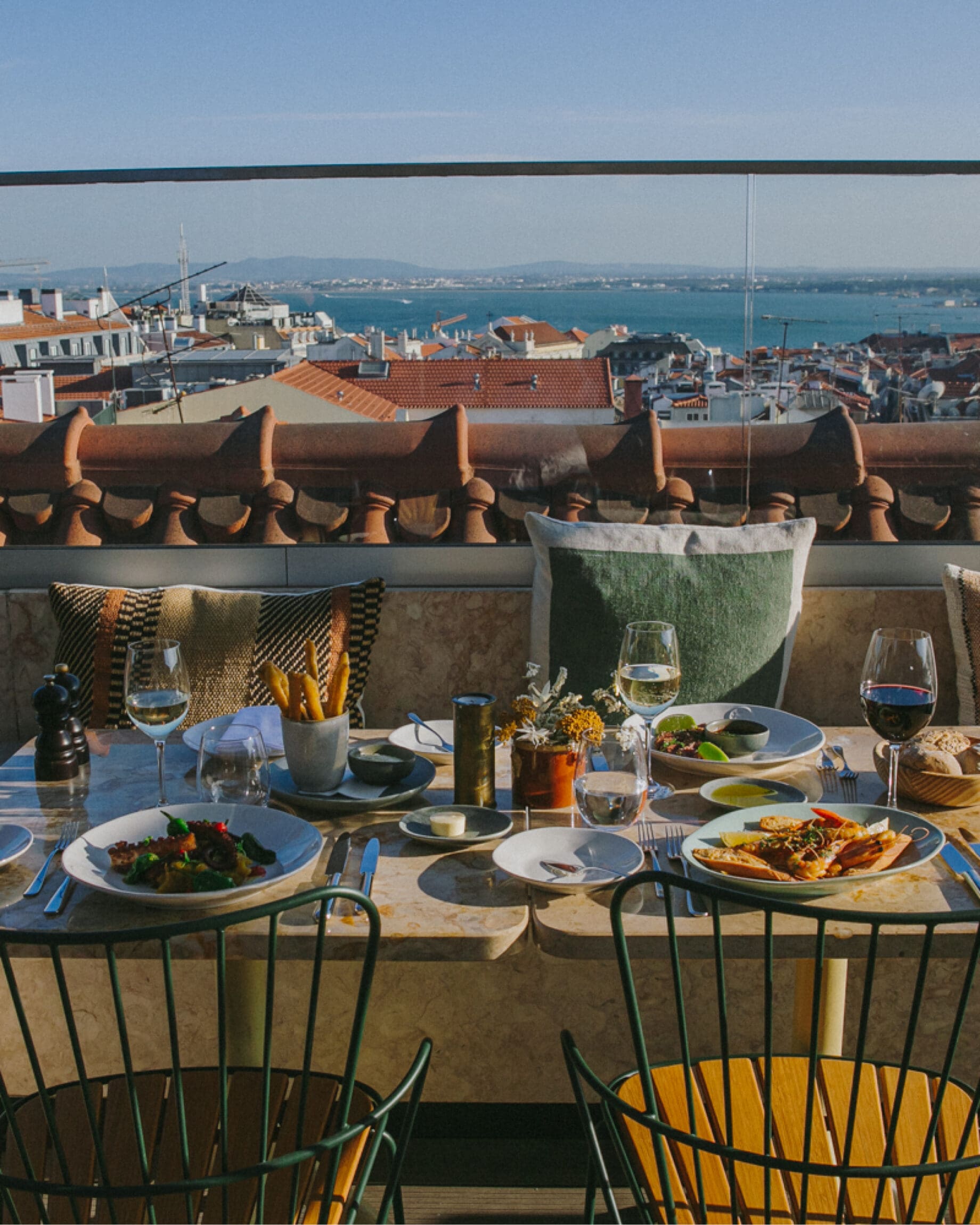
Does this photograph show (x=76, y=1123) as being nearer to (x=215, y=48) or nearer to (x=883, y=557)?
(x=883, y=557)

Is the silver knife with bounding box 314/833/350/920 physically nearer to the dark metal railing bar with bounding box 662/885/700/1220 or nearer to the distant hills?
the dark metal railing bar with bounding box 662/885/700/1220

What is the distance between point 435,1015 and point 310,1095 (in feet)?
2.88

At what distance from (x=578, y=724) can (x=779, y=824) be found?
30cm

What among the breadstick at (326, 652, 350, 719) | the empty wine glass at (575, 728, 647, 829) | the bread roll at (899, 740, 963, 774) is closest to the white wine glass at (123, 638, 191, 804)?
the breadstick at (326, 652, 350, 719)

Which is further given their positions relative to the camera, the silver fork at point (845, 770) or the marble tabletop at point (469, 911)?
the silver fork at point (845, 770)

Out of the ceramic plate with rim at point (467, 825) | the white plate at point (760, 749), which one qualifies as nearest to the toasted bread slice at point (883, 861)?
the white plate at point (760, 749)

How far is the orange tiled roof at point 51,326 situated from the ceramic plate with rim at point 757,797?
5.86 ft

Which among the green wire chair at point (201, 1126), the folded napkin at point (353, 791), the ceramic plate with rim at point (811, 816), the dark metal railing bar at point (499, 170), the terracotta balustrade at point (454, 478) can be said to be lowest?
the green wire chair at point (201, 1126)

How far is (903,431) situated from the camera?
272 cm

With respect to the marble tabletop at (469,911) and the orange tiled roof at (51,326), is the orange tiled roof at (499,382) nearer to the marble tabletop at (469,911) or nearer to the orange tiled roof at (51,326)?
the orange tiled roof at (51,326)

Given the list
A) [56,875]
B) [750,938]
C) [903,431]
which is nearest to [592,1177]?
[750,938]

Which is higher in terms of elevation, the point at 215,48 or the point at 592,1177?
the point at 215,48

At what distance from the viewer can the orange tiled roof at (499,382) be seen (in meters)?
2.72

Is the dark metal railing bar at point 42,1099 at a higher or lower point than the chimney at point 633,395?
lower
